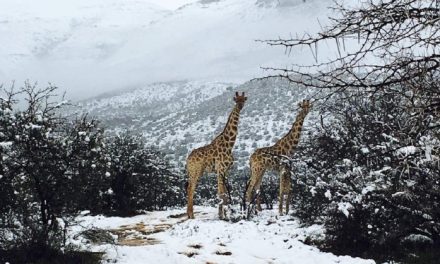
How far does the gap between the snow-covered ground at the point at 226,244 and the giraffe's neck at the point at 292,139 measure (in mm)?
2018

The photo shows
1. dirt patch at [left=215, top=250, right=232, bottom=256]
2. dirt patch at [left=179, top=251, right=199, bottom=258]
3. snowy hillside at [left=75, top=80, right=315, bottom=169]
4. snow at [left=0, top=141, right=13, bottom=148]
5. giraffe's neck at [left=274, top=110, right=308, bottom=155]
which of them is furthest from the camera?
snowy hillside at [left=75, top=80, right=315, bottom=169]

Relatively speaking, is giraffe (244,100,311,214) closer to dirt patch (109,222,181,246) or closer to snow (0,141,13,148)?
dirt patch (109,222,181,246)

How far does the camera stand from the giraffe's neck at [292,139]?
14.4 meters

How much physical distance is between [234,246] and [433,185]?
4.17 metres

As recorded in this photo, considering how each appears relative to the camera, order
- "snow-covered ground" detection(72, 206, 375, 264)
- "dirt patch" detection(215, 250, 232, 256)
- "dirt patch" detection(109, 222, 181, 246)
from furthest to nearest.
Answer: "dirt patch" detection(109, 222, 181, 246), "dirt patch" detection(215, 250, 232, 256), "snow-covered ground" detection(72, 206, 375, 264)

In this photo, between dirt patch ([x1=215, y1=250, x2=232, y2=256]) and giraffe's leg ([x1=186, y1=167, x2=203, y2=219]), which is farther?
giraffe's leg ([x1=186, y1=167, x2=203, y2=219])

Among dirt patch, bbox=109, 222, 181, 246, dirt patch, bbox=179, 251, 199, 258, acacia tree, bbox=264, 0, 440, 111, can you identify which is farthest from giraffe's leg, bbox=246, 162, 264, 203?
acacia tree, bbox=264, 0, 440, 111

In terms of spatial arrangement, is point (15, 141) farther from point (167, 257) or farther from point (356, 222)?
point (356, 222)

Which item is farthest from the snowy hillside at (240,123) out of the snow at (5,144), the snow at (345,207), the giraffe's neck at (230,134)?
the snow at (5,144)

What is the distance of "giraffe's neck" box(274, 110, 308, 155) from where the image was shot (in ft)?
47.2

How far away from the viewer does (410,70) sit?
106 inches

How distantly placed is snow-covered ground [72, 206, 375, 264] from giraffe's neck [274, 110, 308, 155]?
2018 mm

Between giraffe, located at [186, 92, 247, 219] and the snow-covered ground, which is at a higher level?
giraffe, located at [186, 92, 247, 219]

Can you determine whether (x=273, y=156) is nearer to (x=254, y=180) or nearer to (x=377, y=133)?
(x=254, y=180)
